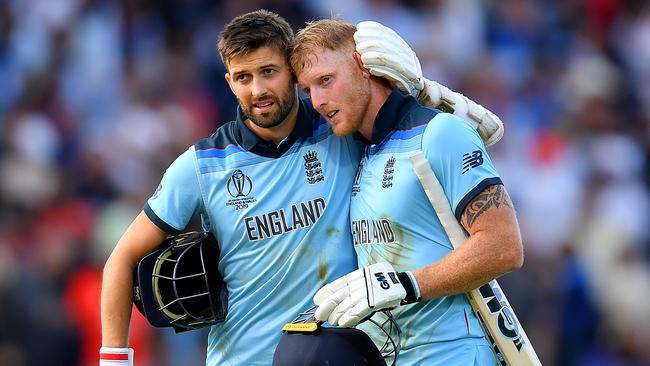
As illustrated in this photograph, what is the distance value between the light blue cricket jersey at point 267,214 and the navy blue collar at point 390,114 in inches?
12.9

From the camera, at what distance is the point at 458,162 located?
4957 millimetres

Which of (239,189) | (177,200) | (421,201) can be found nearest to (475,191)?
(421,201)

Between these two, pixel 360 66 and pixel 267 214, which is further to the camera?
pixel 267 214

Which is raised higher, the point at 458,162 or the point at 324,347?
the point at 458,162

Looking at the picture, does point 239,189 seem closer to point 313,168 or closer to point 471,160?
point 313,168

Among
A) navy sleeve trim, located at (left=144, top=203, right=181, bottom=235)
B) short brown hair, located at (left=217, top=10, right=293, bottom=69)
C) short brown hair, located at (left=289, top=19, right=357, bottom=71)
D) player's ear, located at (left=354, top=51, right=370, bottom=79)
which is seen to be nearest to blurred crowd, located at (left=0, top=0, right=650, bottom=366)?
navy sleeve trim, located at (left=144, top=203, right=181, bottom=235)

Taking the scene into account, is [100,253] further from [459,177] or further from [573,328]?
[459,177]

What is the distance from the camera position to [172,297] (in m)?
5.66

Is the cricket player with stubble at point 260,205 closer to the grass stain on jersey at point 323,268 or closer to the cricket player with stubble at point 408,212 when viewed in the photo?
the grass stain on jersey at point 323,268

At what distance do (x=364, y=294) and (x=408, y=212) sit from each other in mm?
495

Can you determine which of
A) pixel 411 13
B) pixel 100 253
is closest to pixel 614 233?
pixel 411 13

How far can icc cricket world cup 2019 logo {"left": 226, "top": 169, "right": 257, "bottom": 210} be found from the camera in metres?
5.64

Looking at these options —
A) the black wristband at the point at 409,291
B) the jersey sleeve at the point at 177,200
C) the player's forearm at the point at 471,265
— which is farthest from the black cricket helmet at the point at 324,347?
the jersey sleeve at the point at 177,200

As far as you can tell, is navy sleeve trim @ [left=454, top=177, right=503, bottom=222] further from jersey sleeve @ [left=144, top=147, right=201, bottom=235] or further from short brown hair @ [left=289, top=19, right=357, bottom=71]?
jersey sleeve @ [left=144, top=147, right=201, bottom=235]
